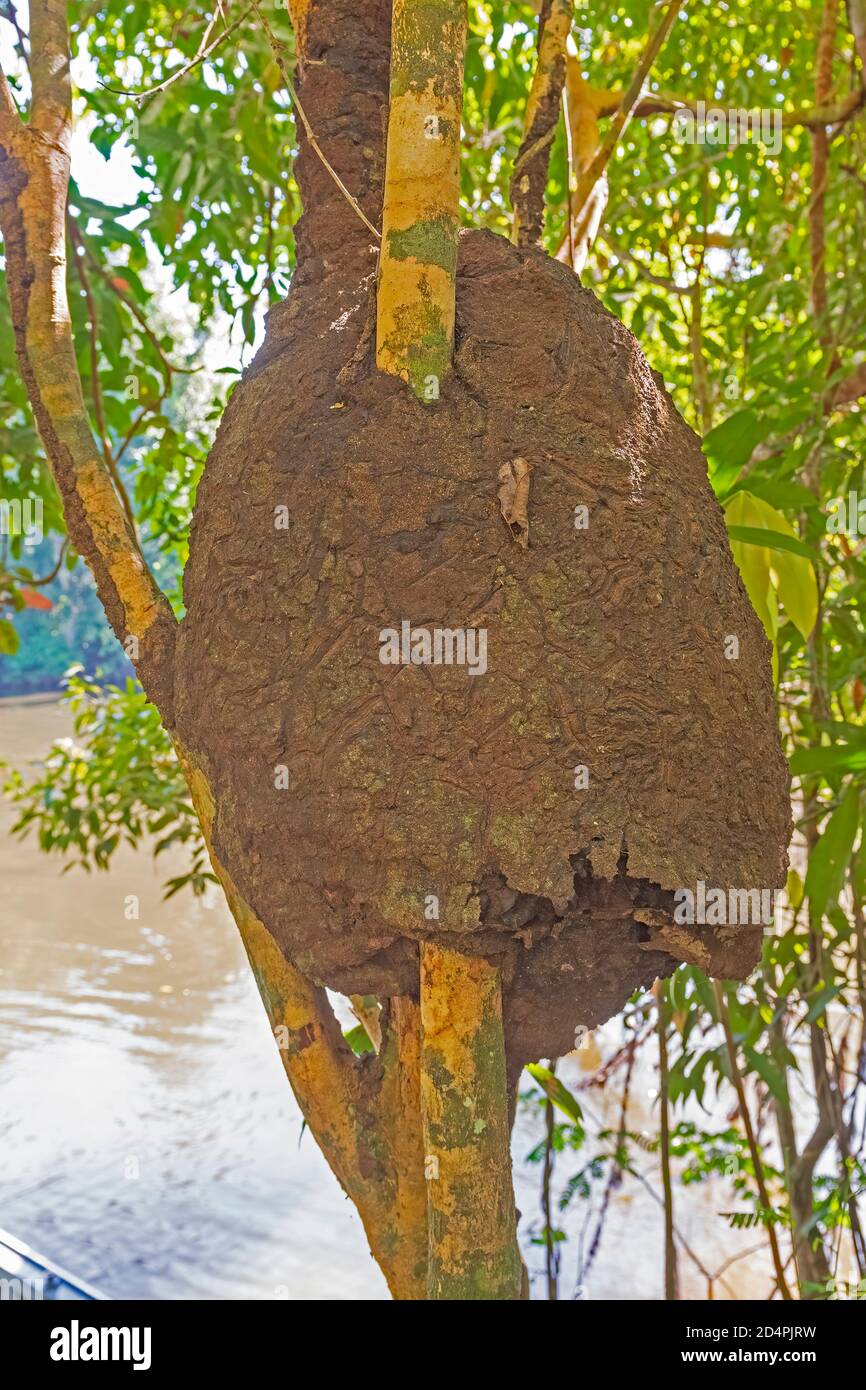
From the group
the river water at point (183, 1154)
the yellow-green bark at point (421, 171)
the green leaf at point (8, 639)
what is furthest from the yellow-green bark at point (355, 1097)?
the river water at point (183, 1154)

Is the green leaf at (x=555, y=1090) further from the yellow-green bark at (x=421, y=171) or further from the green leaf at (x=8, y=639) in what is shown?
the green leaf at (x=8, y=639)

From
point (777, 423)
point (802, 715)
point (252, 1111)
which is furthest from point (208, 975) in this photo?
point (777, 423)

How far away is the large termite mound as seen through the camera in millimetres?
1229

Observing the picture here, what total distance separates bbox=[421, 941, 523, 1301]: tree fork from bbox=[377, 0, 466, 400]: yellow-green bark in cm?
64

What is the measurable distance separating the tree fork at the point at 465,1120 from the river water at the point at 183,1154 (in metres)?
2.89

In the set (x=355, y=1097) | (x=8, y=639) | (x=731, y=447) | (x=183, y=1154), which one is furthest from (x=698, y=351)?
(x=183, y=1154)

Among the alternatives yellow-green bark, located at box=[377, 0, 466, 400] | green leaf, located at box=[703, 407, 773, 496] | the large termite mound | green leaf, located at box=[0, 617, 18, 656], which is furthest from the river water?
yellow-green bark, located at box=[377, 0, 466, 400]

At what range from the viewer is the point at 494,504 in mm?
1258

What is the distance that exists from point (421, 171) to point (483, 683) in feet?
1.71

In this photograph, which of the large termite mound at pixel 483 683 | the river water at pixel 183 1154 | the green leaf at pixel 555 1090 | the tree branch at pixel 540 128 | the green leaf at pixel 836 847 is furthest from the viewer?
the river water at pixel 183 1154

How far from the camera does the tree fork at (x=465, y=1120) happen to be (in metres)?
1.24

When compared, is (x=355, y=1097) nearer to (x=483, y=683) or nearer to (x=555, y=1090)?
(x=483, y=683)

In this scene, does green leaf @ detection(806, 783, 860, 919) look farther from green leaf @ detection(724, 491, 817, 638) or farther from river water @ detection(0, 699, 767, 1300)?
river water @ detection(0, 699, 767, 1300)
